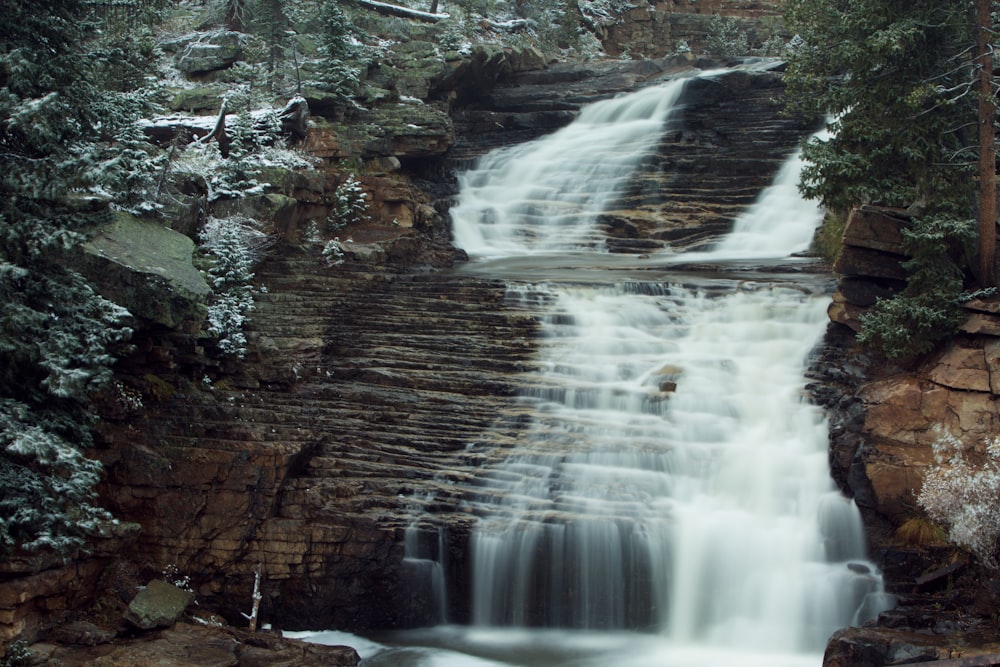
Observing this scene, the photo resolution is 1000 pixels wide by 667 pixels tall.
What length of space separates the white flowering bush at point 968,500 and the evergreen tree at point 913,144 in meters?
2.42

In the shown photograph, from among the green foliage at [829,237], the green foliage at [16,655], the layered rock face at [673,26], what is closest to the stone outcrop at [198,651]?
the green foliage at [16,655]

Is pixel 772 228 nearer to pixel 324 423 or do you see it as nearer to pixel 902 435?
pixel 902 435

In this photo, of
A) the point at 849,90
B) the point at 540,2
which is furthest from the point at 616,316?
the point at 540,2

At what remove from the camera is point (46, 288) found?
1088 centimetres

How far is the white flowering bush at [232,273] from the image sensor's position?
1513 cm

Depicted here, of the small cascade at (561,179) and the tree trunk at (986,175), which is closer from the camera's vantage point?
the tree trunk at (986,175)

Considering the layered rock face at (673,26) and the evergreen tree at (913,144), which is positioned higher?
the layered rock face at (673,26)

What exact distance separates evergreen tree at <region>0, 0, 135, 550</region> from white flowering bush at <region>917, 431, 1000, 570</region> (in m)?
9.77

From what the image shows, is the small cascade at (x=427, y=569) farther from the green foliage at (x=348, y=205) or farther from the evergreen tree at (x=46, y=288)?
the green foliage at (x=348, y=205)

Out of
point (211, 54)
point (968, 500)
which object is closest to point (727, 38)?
point (211, 54)

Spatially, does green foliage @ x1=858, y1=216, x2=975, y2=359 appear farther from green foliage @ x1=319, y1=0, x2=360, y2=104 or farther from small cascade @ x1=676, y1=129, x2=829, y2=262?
green foliage @ x1=319, y1=0, x2=360, y2=104

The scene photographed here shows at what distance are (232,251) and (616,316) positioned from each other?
693 centimetres

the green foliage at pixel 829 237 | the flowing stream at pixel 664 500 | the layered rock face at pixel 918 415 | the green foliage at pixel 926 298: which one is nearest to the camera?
the flowing stream at pixel 664 500

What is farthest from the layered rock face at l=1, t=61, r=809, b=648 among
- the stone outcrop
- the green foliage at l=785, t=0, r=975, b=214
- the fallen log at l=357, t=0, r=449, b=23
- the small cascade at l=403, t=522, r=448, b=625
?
the fallen log at l=357, t=0, r=449, b=23
